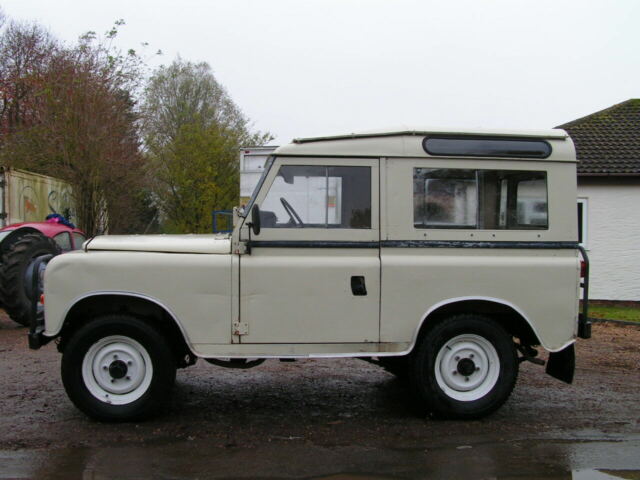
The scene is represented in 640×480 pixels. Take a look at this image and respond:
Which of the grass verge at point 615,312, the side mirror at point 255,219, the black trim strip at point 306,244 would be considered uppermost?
the side mirror at point 255,219

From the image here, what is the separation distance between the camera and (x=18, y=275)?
9484mm

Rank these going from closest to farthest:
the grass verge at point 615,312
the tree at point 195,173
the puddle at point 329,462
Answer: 1. the puddle at point 329,462
2. the grass verge at point 615,312
3. the tree at point 195,173

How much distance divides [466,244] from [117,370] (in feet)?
10.3

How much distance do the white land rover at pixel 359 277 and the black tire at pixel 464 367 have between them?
1cm

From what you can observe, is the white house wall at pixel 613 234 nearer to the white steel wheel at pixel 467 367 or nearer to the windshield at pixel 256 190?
the white steel wheel at pixel 467 367

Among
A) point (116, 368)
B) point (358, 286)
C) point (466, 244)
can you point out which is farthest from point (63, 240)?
point (466, 244)

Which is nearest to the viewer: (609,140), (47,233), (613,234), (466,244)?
(466,244)

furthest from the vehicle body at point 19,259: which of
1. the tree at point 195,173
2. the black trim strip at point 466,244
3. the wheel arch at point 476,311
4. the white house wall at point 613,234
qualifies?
the tree at point 195,173

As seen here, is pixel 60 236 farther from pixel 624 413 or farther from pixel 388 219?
pixel 624 413

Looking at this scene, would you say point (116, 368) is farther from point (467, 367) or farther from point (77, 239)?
point (77, 239)

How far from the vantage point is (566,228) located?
5.51 meters

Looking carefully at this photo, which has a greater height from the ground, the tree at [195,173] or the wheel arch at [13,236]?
the tree at [195,173]

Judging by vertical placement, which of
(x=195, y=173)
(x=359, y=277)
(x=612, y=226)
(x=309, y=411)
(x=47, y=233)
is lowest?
(x=309, y=411)

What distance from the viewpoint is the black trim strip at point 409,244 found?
5316 millimetres
